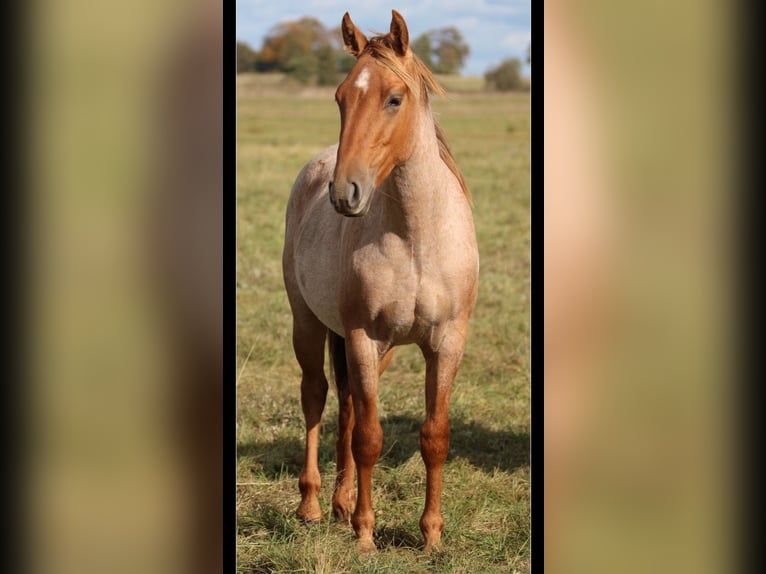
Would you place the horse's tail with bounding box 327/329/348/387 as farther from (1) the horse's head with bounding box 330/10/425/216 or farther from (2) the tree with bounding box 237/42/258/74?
(2) the tree with bounding box 237/42/258/74

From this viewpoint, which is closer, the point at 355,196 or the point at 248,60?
the point at 355,196

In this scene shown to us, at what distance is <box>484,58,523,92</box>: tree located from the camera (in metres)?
7.60

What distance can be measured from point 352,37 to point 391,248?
2.19 feet

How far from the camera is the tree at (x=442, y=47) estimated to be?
3766mm

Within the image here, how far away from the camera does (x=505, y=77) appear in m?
7.90

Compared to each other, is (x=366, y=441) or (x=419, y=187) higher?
(x=419, y=187)
